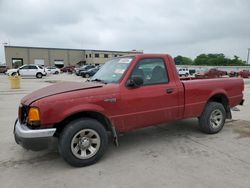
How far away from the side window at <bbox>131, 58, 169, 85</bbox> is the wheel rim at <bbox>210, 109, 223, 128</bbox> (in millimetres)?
1644

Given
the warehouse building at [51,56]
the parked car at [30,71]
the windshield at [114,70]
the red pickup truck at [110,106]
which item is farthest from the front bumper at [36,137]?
the warehouse building at [51,56]

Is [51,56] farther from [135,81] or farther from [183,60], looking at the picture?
[135,81]

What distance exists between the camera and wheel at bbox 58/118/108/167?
370cm

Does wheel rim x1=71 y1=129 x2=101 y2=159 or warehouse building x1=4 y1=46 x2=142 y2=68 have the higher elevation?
warehouse building x1=4 y1=46 x2=142 y2=68

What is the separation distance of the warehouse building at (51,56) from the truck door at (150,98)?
58.0m

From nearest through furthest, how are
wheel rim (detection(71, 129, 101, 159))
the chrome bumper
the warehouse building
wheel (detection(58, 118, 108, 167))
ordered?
the chrome bumper → wheel (detection(58, 118, 108, 167)) → wheel rim (detection(71, 129, 101, 159)) → the warehouse building

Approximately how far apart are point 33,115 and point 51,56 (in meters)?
69.8

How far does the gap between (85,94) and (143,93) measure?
1.12m

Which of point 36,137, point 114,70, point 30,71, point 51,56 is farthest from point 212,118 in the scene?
point 51,56

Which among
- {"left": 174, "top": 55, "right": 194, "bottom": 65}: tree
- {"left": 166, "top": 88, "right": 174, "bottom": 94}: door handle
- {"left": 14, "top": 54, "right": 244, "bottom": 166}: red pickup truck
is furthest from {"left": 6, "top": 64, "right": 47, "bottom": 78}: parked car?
{"left": 174, "top": 55, "right": 194, "bottom": 65}: tree

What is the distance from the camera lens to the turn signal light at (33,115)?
351 centimetres

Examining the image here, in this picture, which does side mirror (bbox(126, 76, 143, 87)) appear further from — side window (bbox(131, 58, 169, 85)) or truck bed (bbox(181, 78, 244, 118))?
truck bed (bbox(181, 78, 244, 118))

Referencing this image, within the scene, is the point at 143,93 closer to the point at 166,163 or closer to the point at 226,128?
the point at 166,163

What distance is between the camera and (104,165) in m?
3.93
